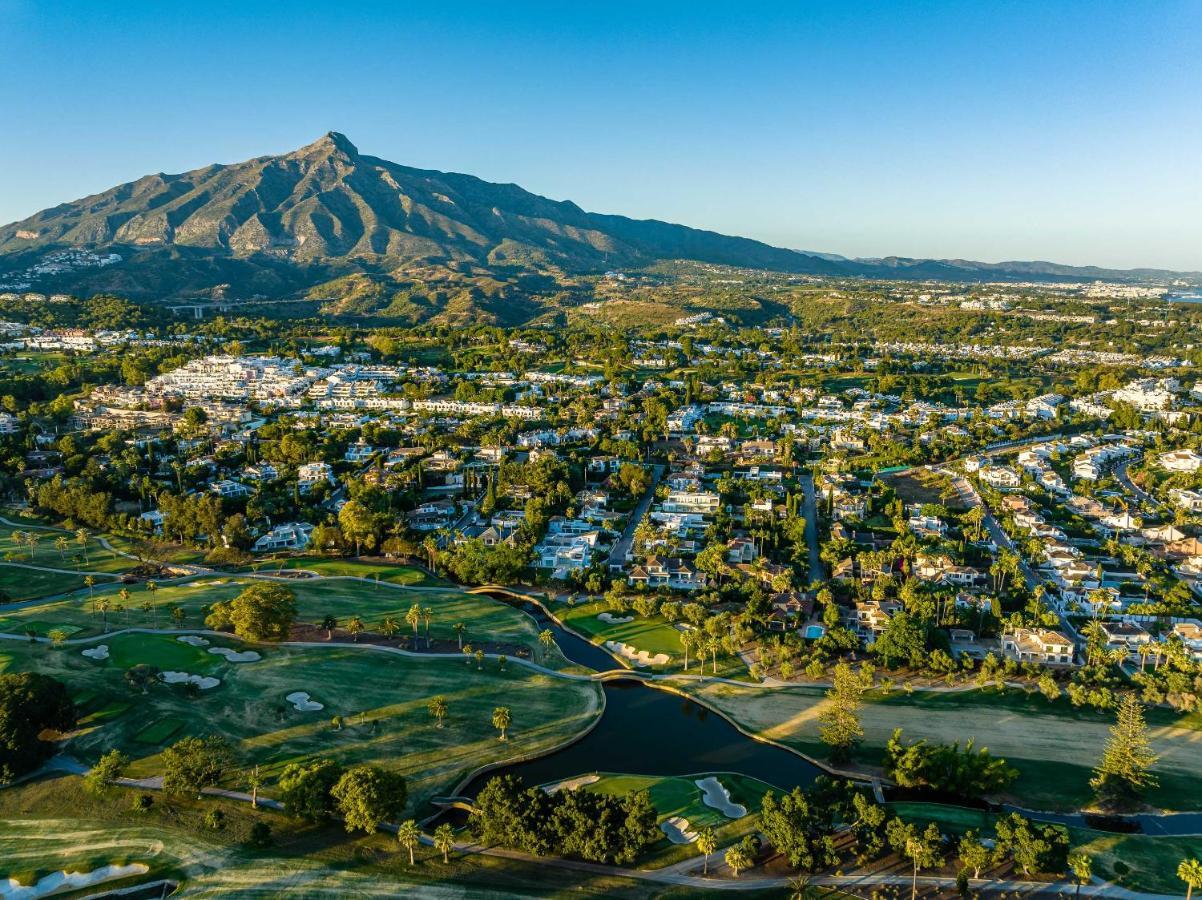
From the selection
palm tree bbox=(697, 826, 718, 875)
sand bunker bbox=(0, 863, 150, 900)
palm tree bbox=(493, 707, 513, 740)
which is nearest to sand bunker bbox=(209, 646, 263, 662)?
sand bunker bbox=(0, 863, 150, 900)

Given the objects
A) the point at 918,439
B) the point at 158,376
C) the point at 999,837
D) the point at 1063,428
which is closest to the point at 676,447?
the point at 918,439

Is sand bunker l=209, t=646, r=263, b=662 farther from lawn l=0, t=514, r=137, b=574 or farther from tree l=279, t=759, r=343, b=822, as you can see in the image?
lawn l=0, t=514, r=137, b=574

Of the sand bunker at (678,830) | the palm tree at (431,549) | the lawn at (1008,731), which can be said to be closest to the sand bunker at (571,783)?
the sand bunker at (678,830)

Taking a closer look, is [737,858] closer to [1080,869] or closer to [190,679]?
[1080,869]

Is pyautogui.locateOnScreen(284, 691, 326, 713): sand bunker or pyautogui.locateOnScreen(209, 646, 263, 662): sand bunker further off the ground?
pyautogui.locateOnScreen(209, 646, 263, 662): sand bunker

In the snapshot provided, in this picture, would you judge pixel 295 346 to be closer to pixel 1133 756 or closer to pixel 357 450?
pixel 357 450

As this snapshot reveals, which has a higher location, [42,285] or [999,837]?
[42,285]

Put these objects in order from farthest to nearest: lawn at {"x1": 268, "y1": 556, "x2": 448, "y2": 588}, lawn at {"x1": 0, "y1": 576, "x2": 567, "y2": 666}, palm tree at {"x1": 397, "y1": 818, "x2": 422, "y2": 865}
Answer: lawn at {"x1": 268, "y1": 556, "x2": 448, "y2": 588} → lawn at {"x1": 0, "y1": 576, "x2": 567, "y2": 666} → palm tree at {"x1": 397, "y1": 818, "x2": 422, "y2": 865}
